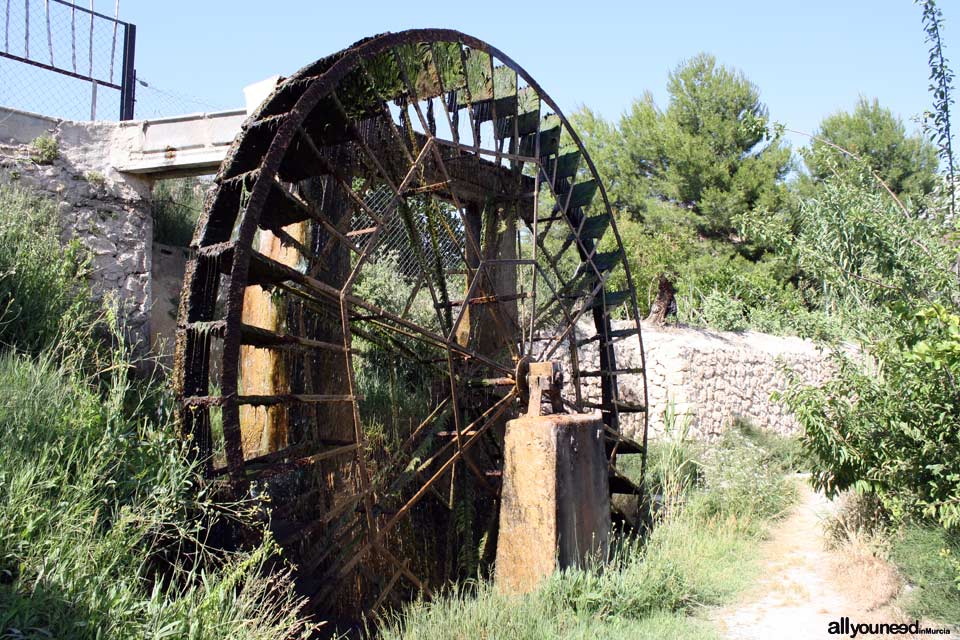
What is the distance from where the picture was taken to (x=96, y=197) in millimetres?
6133

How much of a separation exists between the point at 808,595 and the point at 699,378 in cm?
542

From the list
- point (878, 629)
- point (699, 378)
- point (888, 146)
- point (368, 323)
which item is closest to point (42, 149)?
point (368, 323)

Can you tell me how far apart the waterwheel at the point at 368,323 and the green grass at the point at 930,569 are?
253cm

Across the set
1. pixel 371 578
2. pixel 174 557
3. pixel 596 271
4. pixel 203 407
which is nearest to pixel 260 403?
pixel 203 407

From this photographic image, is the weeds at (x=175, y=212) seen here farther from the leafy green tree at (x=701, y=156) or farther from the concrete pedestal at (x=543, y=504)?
the leafy green tree at (x=701, y=156)

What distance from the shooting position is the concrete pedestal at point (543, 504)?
5191mm

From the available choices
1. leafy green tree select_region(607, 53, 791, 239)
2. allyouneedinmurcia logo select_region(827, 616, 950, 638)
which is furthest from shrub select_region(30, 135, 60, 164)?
leafy green tree select_region(607, 53, 791, 239)

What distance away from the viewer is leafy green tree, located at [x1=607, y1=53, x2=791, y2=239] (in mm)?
19938

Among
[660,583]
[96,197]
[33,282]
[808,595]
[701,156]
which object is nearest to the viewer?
[33,282]

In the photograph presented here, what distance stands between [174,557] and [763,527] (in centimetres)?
515

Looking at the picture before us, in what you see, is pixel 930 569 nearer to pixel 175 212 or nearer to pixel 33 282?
pixel 33 282

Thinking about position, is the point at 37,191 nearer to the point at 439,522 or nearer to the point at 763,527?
the point at 439,522

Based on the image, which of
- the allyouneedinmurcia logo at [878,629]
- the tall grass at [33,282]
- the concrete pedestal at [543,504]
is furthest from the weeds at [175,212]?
the allyouneedinmurcia logo at [878,629]

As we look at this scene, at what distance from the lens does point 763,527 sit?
720 centimetres
